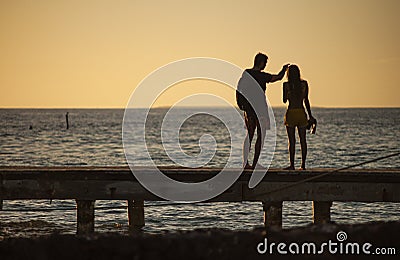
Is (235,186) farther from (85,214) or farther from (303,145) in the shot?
(85,214)

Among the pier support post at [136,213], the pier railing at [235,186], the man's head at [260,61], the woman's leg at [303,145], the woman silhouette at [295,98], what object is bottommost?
the pier support post at [136,213]

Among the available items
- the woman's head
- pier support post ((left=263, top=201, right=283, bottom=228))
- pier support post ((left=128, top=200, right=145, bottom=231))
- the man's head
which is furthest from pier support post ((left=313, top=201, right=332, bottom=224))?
pier support post ((left=128, top=200, right=145, bottom=231))

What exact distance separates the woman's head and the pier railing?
165 centimetres

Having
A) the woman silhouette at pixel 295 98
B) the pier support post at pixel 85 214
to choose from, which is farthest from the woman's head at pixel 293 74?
the pier support post at pixel 85 214

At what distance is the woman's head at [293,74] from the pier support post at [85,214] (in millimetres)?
3918

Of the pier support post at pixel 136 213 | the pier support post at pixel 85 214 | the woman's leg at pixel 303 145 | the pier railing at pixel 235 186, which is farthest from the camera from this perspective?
the pier support post at pixel 136 213

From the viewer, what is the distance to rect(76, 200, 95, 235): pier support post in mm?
12148

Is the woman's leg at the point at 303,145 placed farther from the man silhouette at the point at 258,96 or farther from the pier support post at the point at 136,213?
the pier support post at the point at 136,213

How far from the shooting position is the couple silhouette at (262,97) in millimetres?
12266

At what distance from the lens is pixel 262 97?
1234 centimetres

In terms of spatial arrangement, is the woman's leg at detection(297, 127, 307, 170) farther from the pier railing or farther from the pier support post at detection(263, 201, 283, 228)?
the pier support post at detection(263, 201, 283, 228)

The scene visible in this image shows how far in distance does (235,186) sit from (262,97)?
1681 mm

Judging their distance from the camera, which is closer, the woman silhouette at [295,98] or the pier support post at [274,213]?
the pier support post at [274,213]

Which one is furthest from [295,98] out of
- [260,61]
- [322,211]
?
[322,211]
